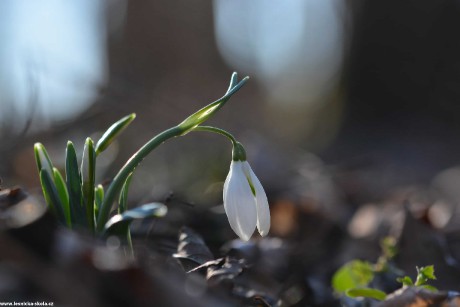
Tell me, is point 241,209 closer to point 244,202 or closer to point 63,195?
point 244,202

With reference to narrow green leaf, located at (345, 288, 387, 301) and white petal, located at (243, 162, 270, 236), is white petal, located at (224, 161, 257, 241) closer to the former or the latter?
white petal, located at (243, 162, 270, 236)

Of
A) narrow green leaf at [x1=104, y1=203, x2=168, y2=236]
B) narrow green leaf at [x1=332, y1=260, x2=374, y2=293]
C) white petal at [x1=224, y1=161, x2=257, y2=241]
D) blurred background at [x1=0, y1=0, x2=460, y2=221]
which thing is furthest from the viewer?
blurred background at [x1=0, y1=0, x2=460, y2=221]

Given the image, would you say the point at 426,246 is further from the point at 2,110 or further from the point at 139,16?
the point at 139,16

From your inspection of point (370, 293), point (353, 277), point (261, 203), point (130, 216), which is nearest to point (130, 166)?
point (130, 216)

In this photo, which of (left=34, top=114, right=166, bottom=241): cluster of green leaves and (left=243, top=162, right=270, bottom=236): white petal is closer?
(left=34, top=114, right=166, bottom=241): cluster of green leaves

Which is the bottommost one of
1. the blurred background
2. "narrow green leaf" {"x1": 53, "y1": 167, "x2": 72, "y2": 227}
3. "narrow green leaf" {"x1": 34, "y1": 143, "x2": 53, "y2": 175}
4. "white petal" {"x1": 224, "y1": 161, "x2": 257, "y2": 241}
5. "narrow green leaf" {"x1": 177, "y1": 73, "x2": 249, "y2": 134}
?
the blurred background

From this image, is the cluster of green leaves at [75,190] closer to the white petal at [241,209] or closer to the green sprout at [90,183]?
the green sprout at [90,183]

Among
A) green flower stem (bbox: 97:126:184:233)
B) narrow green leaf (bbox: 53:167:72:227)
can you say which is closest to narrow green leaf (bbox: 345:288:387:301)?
green flower stem (bbox: 97:126:184:233)
